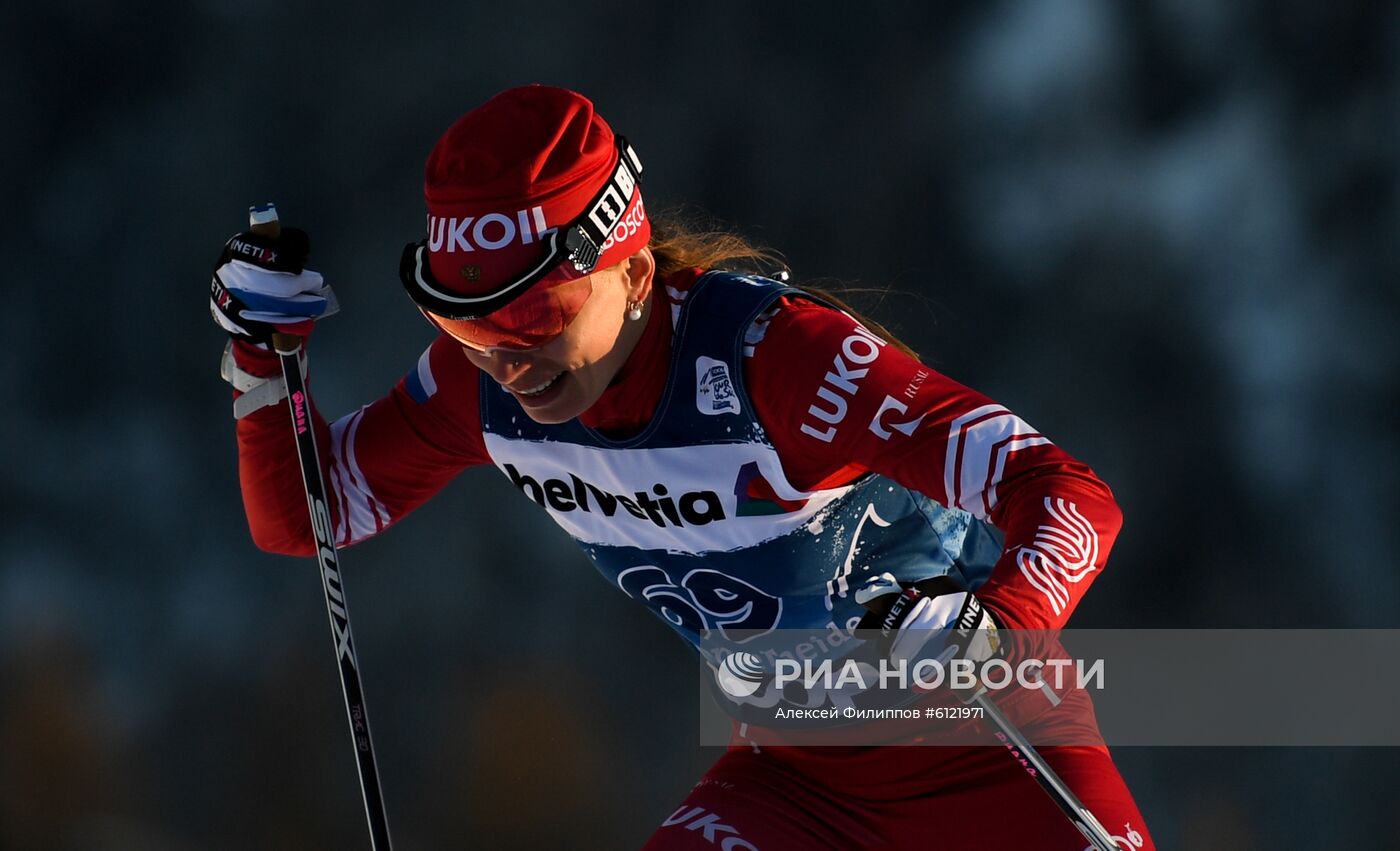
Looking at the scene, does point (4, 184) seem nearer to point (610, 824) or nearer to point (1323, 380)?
point (610, 824)

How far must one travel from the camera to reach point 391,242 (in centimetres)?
389

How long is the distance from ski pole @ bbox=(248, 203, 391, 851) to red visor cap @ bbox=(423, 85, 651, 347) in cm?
43

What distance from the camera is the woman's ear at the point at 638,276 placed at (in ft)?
7.21

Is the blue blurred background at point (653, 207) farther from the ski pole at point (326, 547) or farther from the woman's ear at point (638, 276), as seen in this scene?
the woman's ear at point (638, 276)

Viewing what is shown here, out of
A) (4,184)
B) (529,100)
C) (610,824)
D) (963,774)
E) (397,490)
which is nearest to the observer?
(529,100)

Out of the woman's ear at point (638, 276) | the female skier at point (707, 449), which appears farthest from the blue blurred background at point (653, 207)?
the woman's ear at point (638, 276)

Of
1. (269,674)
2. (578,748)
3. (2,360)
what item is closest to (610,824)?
(578,748)

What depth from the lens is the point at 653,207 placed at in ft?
12.6

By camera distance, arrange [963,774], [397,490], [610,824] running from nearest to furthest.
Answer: [963,774] → [397,490] → [610,824]

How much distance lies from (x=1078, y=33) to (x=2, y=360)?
2.75m

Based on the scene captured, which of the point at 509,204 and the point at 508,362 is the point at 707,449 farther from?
the point at 509,204

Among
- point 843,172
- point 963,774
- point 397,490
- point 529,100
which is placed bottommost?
point 397,490

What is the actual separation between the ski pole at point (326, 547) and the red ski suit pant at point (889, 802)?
521 mm

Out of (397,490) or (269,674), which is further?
(269,674)
